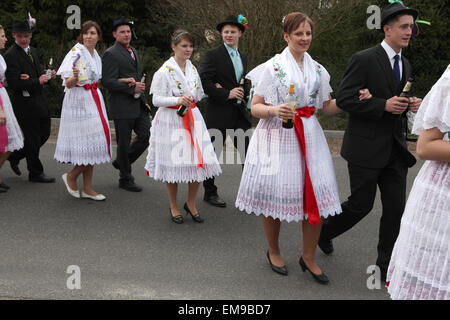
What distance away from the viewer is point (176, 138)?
5.54 metres

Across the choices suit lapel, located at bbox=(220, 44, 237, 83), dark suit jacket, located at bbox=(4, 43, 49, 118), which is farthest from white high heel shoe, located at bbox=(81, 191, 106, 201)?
suit lapel, located at bbox=(220, 44, 237, 83)

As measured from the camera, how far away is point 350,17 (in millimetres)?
13070

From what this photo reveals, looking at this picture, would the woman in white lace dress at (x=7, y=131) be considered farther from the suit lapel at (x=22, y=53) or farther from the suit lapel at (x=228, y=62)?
the suit lapel at (x=228, y=62)

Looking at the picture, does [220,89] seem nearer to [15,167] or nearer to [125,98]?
[125,98]

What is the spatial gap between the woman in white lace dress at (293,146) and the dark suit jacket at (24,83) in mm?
3908

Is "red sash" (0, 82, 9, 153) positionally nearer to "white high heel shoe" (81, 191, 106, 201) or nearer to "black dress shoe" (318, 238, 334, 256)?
"white high heel shoe" (81, 191, 106, 201)

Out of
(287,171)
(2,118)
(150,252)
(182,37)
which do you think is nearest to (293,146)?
(287,171)

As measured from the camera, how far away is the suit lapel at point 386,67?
156 inches

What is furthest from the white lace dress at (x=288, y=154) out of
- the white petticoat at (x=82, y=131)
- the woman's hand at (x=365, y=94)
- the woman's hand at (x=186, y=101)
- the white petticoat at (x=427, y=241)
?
the white petticoat at (x=82, y=131)

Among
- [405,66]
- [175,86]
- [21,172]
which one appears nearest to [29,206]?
[21,172]

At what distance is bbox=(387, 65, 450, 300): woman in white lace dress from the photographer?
8.23 feet

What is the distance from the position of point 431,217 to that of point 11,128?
5682 millimetres
